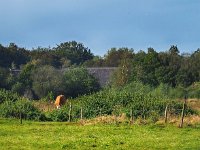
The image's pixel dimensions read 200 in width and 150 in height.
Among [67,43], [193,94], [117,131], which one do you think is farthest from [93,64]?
[117,131]

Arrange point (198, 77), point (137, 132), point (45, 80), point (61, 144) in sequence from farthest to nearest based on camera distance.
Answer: point (198, 77)
point (45, 80)
point (137, 132)
point (61, 144)

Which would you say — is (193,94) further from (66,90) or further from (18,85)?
(18,85)

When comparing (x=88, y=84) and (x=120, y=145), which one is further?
(x=88, y=84)

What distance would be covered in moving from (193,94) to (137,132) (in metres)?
40.0

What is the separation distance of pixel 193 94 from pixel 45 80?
71.4 ft

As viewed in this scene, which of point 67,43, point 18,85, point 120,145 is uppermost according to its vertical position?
point 67,43

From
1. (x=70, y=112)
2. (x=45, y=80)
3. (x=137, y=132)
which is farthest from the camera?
(x=45, y=80)

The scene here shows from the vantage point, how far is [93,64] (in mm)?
110875

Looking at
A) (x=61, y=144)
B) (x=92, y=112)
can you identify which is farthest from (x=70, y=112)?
(x=61, y=144)

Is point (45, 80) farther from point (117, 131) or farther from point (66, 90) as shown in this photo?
point (117, 131)

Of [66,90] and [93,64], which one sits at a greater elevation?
[93,64]

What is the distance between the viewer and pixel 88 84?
72875mm

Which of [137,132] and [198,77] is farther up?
[198,77]

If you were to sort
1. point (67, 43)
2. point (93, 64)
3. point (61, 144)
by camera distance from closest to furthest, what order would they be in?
point (61, 144), point (93, 64), point (67, 43)
